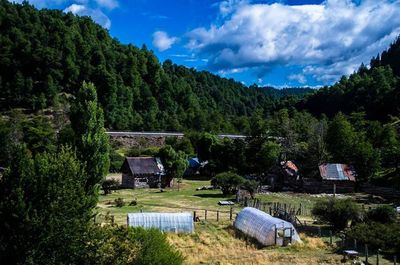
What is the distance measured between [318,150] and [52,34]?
104492 millimetres

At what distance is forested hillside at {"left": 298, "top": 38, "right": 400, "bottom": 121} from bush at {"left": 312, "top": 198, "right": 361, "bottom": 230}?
92.4 metres

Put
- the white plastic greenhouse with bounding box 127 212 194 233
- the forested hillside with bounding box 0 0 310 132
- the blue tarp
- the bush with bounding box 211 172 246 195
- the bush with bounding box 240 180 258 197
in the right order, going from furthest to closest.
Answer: the forested hillside with bounding box 0 0 310 132
the blue tarp
the bush with bounding box 211 172 246 195
the bush with bounding box 240 180 258 197
the white plastic greenhouse with bounding box 127 212 194 233

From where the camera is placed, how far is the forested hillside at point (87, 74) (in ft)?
411

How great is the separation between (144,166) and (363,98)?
331ft

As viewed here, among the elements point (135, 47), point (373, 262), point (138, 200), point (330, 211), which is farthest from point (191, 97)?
point (373, 262)

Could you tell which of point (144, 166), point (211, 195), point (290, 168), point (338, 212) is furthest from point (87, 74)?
point (338, 212)

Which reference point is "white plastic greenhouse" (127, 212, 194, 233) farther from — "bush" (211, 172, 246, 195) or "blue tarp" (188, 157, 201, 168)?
"blue tarp" (188, 157, 201, 168)

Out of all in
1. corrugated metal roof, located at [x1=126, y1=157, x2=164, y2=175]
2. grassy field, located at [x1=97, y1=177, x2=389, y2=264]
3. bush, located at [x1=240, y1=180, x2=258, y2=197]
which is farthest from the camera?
corrugated metal roof, located at [x1=126, y1=157, x2=164, y2=175]

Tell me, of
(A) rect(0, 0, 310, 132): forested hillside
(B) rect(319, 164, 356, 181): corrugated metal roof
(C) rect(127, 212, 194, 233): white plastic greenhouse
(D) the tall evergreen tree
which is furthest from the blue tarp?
(D) the tall evergreen tree

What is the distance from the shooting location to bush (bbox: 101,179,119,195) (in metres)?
57.9

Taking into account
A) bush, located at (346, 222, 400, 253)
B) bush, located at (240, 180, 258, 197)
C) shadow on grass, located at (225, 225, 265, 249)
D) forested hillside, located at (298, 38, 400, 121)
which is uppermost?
forested hillside, located at (298, 38, 400, 121)

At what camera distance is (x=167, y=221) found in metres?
35.8

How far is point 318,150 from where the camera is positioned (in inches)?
2825

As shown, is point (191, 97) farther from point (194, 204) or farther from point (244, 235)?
point (244, 235)
